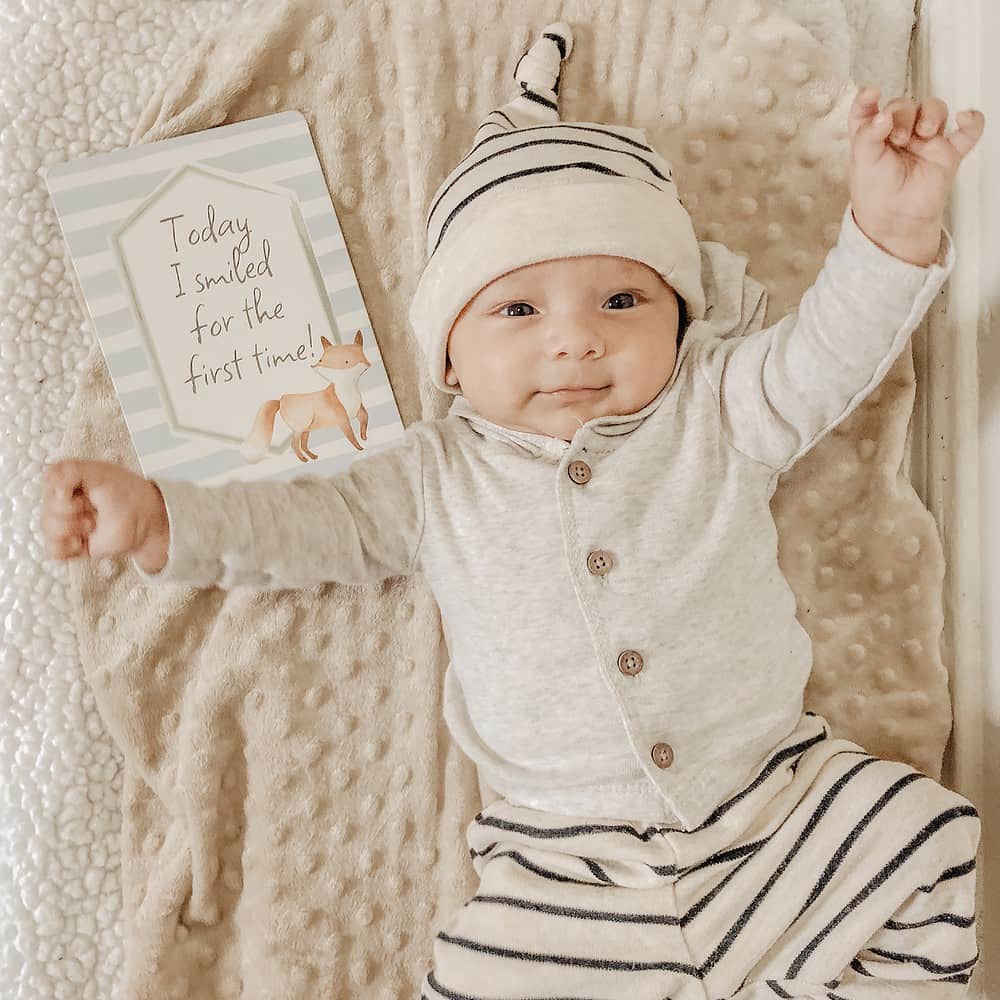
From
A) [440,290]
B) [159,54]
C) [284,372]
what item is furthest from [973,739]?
[159,54]

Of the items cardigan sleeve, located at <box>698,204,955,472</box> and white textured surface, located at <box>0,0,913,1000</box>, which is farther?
white textured surface, located at <box>0,0,913,1000</box>

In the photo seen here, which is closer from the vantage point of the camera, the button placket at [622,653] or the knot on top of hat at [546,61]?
the button placket at [622,653]

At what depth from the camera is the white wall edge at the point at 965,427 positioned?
1046mm

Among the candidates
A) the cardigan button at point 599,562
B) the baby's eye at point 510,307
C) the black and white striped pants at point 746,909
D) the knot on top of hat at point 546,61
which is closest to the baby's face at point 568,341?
the baby's eye at point 510,307

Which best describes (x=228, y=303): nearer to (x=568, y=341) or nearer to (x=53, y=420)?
(x=53, y=420)

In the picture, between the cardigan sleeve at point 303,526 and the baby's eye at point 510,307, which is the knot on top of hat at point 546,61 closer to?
the baby's eye at point 510,307

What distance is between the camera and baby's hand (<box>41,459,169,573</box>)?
83 cm

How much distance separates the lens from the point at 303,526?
94 centimetres

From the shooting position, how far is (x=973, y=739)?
1.06 metres

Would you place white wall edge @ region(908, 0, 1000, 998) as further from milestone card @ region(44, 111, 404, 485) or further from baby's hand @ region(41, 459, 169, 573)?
baby's hand @ region(41, 459, 169, 573)

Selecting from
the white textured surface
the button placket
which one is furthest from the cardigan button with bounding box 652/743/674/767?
the white textured surface

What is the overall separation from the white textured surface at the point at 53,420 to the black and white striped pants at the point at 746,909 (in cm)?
37

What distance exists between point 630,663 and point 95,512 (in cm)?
45

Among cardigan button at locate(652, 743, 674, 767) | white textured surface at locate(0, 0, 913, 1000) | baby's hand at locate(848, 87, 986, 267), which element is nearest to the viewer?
baby's hand at locate(848, 87, 986, 267)
